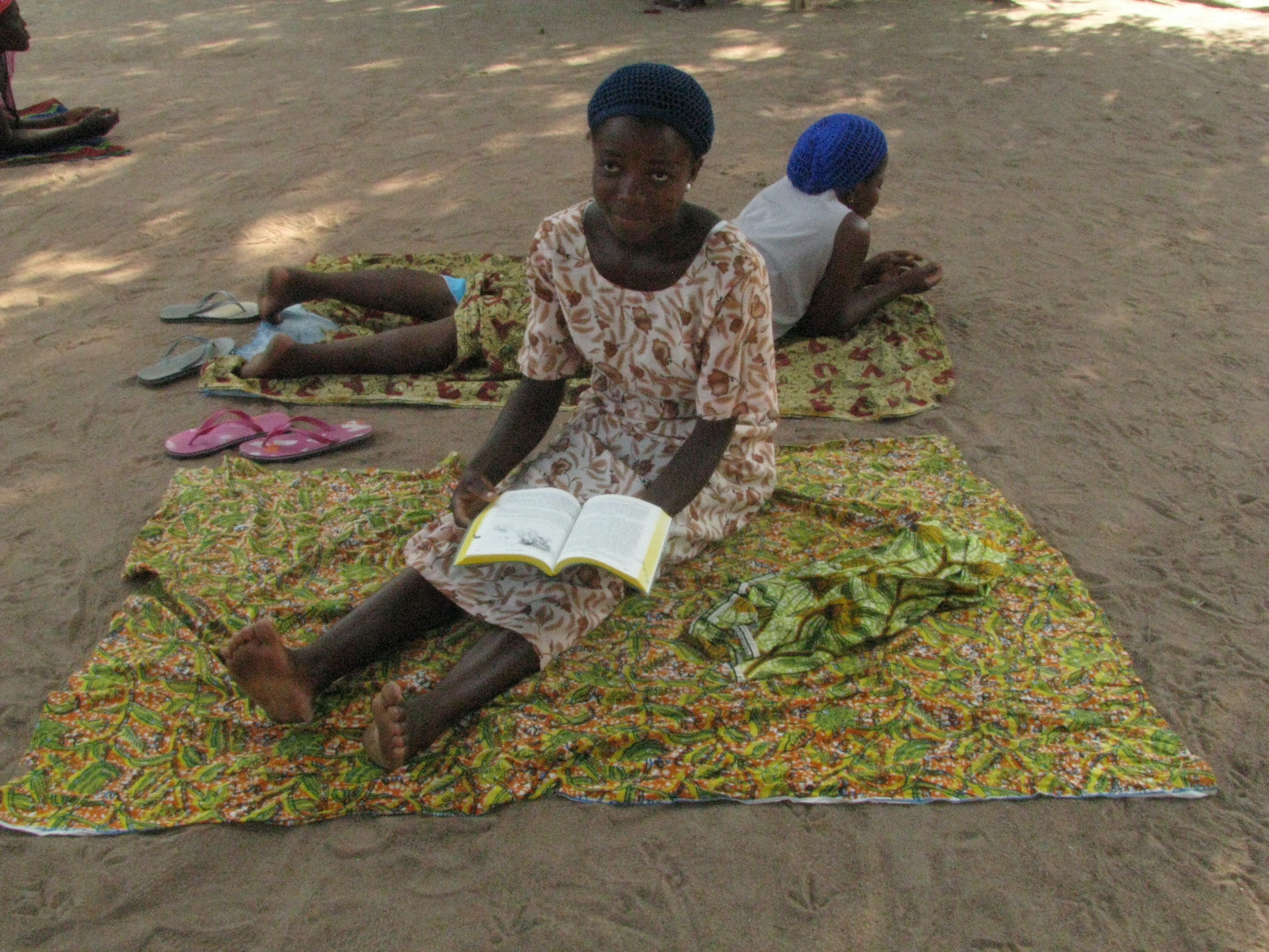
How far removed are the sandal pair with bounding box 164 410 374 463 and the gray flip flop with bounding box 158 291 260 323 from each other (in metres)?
0.91

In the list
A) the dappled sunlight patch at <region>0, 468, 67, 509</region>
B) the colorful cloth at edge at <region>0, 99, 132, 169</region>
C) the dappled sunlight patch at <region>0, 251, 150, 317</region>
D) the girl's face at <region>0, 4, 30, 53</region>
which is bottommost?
the dappled sunlight patch at <region>0, 468, 67, 509</region>

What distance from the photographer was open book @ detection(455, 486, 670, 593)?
2014mm

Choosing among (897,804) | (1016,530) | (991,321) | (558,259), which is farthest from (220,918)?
(991,321)

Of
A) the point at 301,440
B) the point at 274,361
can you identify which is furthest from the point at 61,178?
the point at 301,440

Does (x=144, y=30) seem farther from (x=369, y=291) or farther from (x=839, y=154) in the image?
(x=839, y=154)

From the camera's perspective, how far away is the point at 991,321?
4340mm

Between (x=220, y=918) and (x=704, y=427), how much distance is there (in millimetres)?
1426

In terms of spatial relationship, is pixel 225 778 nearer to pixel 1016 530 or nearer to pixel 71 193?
pixel 1016 530

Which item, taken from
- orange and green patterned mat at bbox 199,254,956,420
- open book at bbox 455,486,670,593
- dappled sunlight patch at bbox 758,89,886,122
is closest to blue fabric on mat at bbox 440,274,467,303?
orange and green patterned mat at bbox 199,254,956,420

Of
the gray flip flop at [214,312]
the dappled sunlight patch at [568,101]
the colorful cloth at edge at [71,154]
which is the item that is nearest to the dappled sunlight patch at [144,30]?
the colorful cloth at edge at [71,154]

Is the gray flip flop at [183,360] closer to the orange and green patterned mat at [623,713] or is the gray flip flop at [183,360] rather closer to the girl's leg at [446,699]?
the orange and green patterned mat at [623,713]

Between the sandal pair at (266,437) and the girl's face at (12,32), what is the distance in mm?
4108

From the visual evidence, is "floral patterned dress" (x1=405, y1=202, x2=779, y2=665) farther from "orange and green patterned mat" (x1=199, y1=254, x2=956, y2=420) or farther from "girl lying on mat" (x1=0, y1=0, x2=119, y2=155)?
"girl lying on mat" (x1=0, y1=0, x2=119, y2=155)

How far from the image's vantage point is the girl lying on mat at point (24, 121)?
6.07 m
